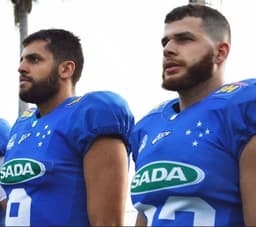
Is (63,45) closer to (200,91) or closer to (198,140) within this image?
(200,91)

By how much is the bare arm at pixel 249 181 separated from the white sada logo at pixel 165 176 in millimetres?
142

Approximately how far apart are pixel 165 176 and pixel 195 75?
42 cm

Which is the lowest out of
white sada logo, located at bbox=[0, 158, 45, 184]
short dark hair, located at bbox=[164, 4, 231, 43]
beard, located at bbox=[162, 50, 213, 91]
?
white sada logo, located at bbox=[0, 158, 45, 184]

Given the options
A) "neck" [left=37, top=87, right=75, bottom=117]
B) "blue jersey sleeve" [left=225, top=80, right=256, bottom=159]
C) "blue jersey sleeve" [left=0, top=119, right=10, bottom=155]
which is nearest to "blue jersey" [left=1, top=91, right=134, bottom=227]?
"neck" [left=37, top=87, right=75, bottom=117]

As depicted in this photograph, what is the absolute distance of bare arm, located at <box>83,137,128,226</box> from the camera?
2.59 m

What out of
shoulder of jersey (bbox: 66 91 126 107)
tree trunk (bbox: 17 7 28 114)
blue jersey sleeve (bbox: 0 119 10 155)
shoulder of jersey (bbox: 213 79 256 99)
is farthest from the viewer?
tree trunk (bbox: 17 7 28 114)

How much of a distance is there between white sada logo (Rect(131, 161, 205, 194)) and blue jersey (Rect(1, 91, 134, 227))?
18.9 inches

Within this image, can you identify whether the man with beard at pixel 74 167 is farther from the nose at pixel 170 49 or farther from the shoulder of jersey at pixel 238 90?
the shoulder of jersey at pixel 238 90

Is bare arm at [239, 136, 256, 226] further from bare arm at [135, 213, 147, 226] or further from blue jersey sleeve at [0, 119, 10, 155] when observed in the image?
blue jersey sleeve at [0, 119, 10, 155]

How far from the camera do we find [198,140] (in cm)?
209

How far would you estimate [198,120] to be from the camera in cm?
214

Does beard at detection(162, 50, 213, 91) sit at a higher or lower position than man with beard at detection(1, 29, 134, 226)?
higher

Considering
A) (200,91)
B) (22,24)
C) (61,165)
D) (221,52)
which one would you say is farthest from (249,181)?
(22,24)

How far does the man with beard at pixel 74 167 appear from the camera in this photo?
261 centimetres
